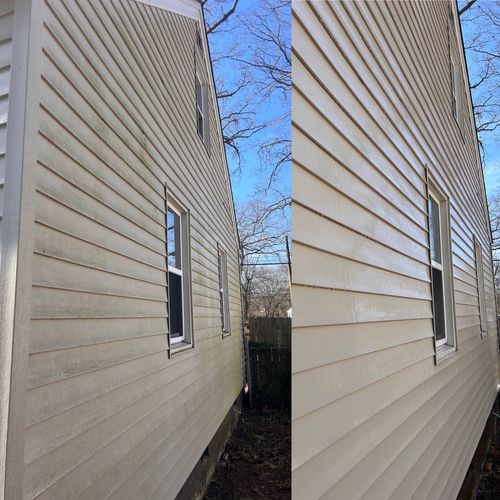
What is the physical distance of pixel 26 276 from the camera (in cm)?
180

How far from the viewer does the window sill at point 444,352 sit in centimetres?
339

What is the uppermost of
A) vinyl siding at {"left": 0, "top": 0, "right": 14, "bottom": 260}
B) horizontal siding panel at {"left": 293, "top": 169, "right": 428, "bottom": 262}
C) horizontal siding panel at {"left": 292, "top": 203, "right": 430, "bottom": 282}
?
vinyl siding at {"left": 0, "top": 0, "right": 14, "bottom": 260}

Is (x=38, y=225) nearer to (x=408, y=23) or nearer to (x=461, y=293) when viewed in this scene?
(x=408, y=23)

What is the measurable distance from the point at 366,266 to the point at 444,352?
2.03m

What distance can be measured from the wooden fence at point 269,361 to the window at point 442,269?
5.19 metres

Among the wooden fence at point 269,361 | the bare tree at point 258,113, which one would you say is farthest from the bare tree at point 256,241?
the wooden fence at point 269,361

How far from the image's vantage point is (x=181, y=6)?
5.20m

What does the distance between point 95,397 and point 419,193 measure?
2529 mm

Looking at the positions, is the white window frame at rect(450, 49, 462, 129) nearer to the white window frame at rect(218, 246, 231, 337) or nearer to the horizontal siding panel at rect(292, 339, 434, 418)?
the white window frame at rect(218, 246, 231, 337)

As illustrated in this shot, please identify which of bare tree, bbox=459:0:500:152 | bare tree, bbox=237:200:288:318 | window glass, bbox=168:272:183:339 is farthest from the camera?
bare tree, bbox=459:0:500:152

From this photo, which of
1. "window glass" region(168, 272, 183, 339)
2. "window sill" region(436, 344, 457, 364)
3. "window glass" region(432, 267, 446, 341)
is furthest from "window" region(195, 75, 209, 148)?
"window sill" region(436, 344, 457, 364)

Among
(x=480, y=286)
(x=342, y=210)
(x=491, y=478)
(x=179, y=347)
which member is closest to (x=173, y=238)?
(x=179, y=347)

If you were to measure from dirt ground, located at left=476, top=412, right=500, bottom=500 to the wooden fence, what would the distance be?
12.6ft

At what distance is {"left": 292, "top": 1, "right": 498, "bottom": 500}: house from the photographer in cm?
161
